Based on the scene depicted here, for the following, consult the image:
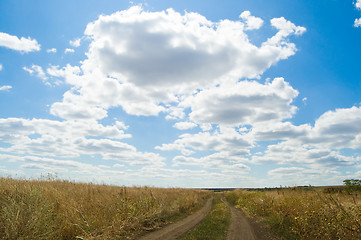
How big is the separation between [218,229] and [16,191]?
1177cm

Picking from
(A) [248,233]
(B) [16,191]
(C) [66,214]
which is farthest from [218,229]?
(B) [16,191]

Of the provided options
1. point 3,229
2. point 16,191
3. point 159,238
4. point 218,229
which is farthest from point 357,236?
point 16,191

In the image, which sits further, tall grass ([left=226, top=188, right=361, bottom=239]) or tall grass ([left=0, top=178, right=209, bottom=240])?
tall grass ([left=226, top=188, right=361, bottom=239])

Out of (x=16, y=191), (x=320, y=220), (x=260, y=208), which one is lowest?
(x=260, y=208)

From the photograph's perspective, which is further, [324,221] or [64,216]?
[324,221]

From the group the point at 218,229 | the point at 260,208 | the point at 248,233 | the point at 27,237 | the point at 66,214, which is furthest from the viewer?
the point at 260,208

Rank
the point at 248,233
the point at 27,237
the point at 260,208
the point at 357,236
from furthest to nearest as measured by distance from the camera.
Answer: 1. the point at 260,208
2. the point at 248,233
3. the point at 357,236
4. the point at 27,237

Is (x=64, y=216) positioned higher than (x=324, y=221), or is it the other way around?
(x=64, y=216)

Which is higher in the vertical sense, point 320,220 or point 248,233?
point 320,220

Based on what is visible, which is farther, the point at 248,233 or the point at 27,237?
the point at 248,233

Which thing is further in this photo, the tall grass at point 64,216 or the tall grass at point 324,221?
the tall grass at point 324,221

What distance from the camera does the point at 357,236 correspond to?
871cm

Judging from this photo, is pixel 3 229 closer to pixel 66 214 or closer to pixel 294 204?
pixel 66 214

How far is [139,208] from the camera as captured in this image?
16422 mm
